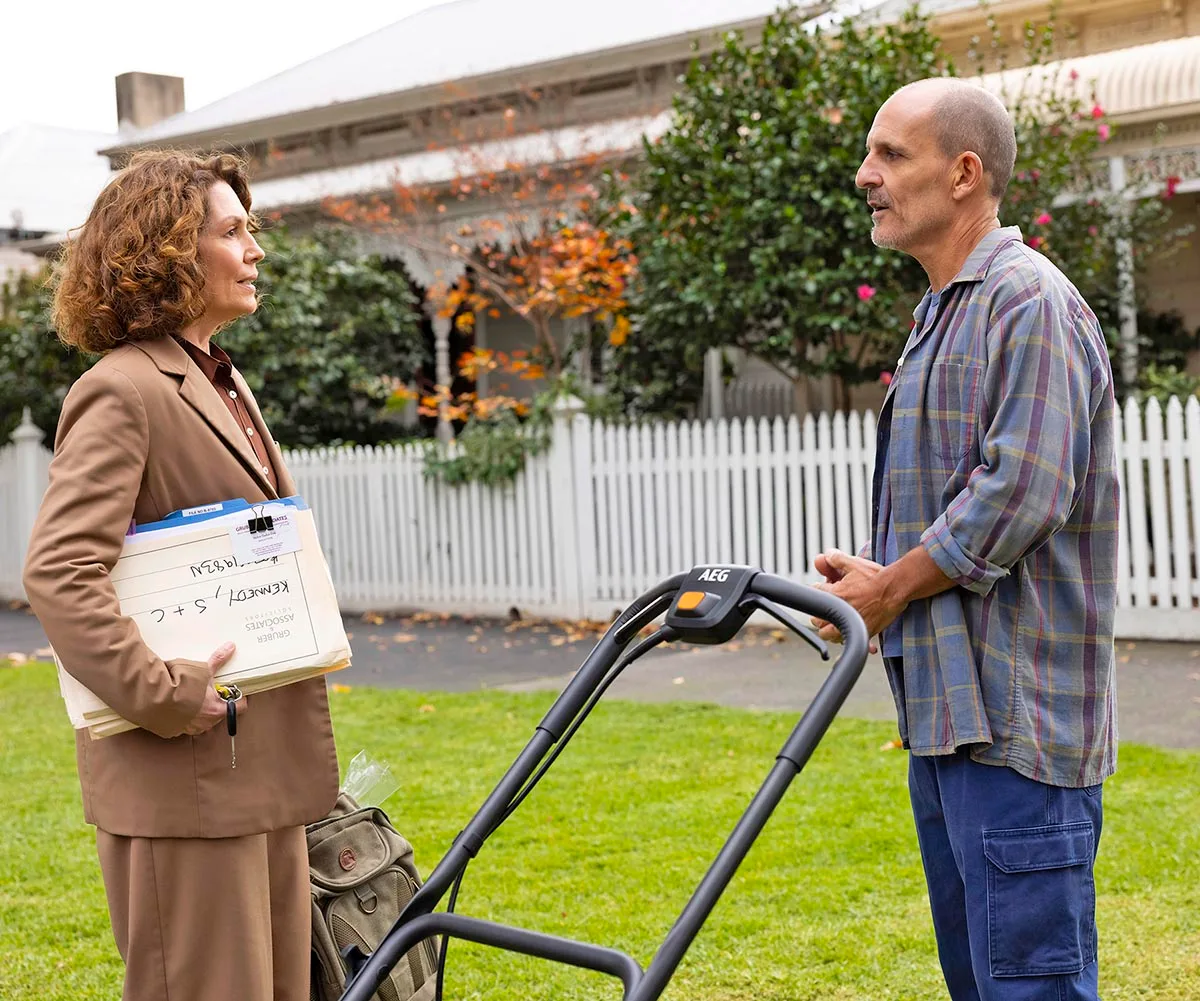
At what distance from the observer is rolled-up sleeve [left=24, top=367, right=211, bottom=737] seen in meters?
2.47

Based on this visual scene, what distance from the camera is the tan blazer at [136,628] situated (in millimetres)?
2480

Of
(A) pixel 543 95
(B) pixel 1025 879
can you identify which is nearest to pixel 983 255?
(B) pixel 1025 879

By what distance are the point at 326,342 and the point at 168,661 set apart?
42.7 feet

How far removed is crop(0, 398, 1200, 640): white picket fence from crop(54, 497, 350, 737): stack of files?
24.4 feet

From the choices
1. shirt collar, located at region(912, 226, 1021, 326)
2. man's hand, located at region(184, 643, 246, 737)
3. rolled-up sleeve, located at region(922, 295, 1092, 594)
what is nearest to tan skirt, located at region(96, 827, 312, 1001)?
man's hand, located at region(184, 643, 246, 737)

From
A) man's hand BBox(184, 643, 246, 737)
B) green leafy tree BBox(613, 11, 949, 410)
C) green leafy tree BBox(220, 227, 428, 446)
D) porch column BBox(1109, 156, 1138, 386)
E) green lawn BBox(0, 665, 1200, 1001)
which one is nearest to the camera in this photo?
man's hand BBox(184, 643, 246, 737)

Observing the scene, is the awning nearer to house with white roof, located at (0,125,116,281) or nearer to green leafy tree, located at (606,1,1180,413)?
green leafy tree, located at (606,1,1180,413)

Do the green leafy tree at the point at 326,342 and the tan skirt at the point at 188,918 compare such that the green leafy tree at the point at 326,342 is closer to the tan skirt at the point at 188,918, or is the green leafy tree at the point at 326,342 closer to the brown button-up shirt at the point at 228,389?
the brown button-up shirt at the point at 228,389

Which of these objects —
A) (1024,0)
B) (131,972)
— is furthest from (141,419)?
(1024,0)

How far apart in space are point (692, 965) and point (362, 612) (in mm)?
8830

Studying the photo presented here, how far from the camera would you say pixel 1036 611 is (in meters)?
2.45

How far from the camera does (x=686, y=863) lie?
4.95 m

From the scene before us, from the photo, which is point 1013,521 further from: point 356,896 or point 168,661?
point 356,896

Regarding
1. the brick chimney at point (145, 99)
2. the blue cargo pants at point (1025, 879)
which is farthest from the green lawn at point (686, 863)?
the brick chimney at point (145, 99)
